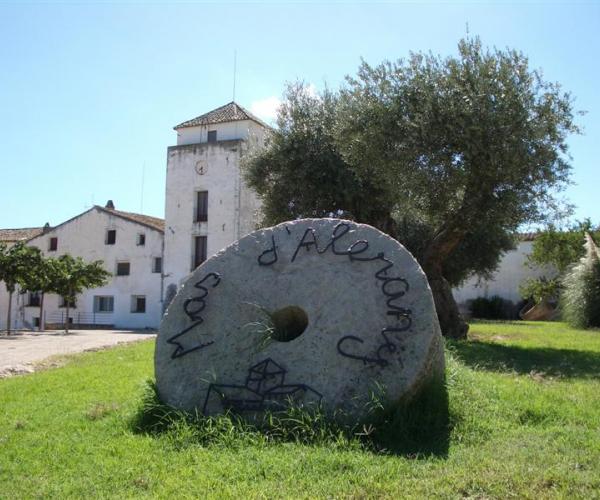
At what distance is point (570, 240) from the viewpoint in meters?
31.2

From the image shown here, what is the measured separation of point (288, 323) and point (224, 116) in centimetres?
3112

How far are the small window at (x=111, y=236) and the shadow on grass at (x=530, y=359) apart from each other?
1206 inches

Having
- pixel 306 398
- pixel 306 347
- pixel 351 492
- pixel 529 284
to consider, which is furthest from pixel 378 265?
pixel 529 284

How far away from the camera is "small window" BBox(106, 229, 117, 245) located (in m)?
39.3

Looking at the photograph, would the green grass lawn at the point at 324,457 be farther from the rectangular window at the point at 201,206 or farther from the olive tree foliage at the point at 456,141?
the rectangular window at the point at 201,206

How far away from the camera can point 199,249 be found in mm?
36125

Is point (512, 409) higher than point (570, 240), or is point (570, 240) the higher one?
point (570, 240)

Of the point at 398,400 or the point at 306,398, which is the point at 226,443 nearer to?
the point at 306,398

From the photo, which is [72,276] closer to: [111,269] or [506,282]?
[111,269]

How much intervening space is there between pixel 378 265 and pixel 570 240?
2854 centimetres

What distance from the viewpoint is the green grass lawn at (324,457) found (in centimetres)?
382

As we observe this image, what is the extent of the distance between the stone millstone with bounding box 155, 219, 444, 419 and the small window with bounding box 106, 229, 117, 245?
34538mm

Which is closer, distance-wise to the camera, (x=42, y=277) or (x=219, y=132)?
(x=42, y=277)

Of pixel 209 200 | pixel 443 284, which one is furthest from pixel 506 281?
pixel 443 284
